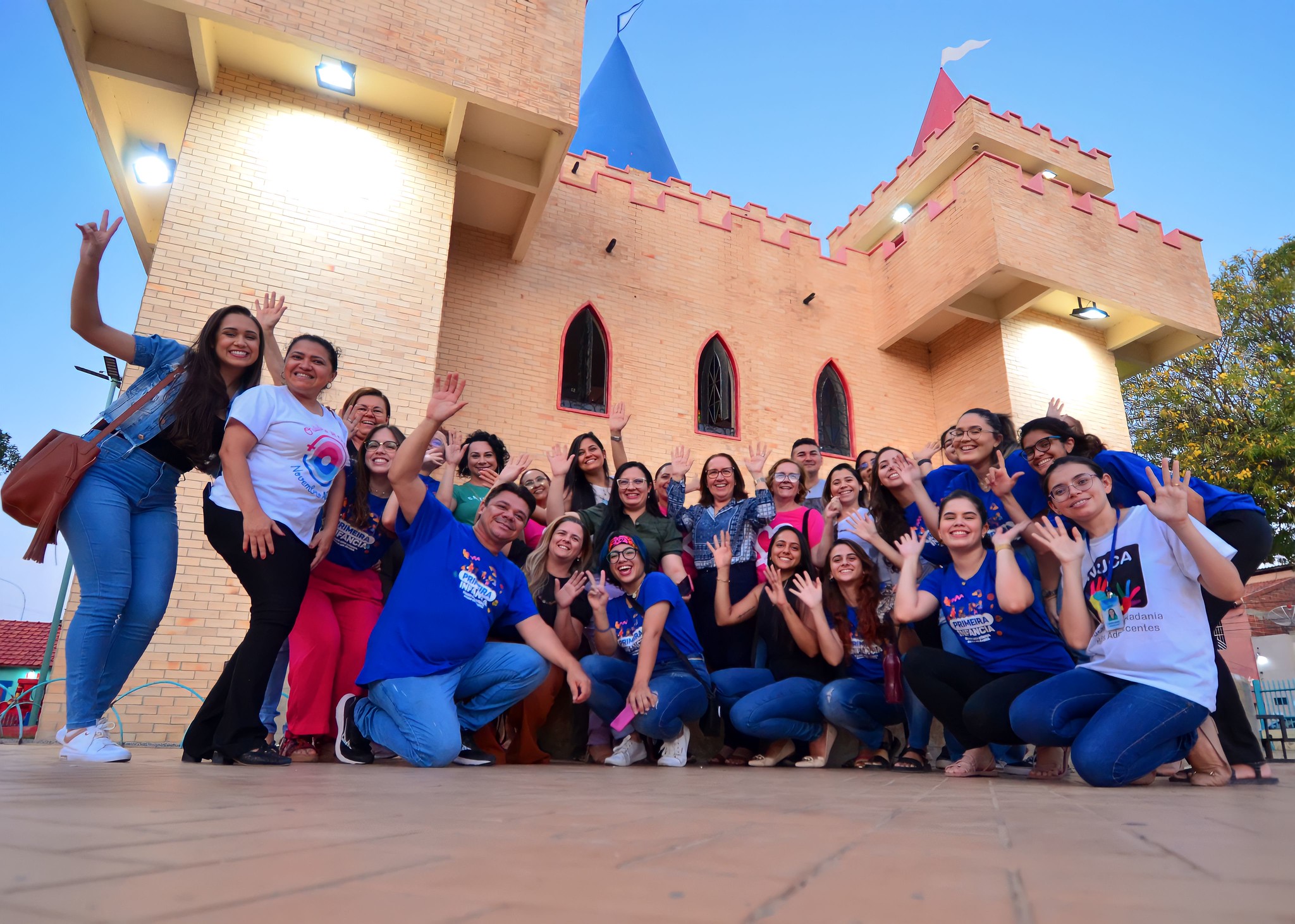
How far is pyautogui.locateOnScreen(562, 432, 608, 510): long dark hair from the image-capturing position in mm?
5344

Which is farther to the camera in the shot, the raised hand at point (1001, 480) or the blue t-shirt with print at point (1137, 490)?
the raised hand at point (1001, 480)

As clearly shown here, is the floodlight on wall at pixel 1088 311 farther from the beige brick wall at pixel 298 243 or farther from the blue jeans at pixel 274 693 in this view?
the blue jeans at pixel 274 693

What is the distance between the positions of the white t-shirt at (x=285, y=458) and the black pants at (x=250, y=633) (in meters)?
0.07

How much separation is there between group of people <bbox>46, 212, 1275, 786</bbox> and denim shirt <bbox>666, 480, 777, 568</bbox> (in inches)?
1.1

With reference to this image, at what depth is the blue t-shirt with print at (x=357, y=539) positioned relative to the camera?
150 inches

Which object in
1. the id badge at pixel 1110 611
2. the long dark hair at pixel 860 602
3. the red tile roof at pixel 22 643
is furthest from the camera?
the red tile roof at pixel 22 643

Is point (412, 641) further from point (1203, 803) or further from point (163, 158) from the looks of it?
point (163, 158)

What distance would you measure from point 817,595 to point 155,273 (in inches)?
256

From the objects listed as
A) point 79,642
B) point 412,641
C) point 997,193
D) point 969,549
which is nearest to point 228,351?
point 79,642

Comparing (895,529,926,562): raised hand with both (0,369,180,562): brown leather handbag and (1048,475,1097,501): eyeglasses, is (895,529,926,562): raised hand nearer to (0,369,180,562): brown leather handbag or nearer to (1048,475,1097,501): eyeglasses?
(1048,475,1097,501): eyeglasses

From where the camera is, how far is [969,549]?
366 cm

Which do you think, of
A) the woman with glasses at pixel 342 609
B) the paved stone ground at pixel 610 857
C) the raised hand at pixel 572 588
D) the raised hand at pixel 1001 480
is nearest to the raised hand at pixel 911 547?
the raised hand at pixel 1001 480

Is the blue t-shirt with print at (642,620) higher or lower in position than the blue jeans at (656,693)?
higher

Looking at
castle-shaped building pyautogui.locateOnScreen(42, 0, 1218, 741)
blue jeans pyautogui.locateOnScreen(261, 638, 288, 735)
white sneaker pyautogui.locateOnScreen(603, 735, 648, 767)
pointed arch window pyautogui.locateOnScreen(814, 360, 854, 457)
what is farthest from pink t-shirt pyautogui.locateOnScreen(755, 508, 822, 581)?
pointed arch window pyautogui.locateOnScreen(814, 360, 854, 457)
